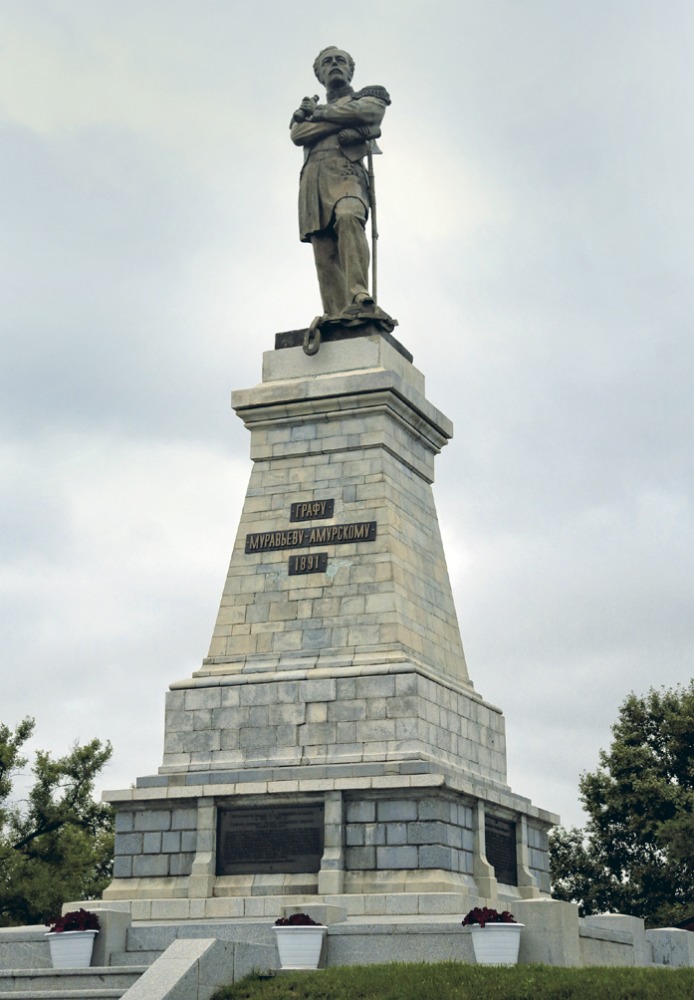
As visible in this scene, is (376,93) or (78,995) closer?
(78,995)

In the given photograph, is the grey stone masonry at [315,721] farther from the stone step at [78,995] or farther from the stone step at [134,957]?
the stone step at [78,995]

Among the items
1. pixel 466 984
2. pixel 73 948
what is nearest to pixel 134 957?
pixel 73 948

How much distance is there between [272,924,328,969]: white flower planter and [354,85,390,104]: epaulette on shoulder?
1575 centimetres

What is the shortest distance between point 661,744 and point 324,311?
17.8 metres

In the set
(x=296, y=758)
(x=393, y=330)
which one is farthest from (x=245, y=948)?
(x=393, y=330)

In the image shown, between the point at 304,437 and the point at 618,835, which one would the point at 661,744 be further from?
the point at 304,437

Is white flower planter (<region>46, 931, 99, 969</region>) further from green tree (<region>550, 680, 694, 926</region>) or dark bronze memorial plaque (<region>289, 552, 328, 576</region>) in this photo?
green tree (<region>550, 680, 694, 926</region>)

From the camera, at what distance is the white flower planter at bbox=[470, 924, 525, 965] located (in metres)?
18.9

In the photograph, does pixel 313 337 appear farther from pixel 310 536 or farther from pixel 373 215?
pixel 310 536

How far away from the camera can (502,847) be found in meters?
25.5

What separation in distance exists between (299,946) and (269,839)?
455 cm

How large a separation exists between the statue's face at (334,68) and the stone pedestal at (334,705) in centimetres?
499

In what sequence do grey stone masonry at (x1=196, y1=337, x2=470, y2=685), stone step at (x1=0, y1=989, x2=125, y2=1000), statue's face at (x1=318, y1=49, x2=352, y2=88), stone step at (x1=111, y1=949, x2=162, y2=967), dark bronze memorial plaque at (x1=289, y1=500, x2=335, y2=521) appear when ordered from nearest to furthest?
stone step at (x1=0, y1=989, x2=125, y2=1000) < stone step at (x1=111, y1=949, x2=162, y2=967) < grey stone masonry at (x1=196, y1=337, x2=470, y2=685) < dark bronze memorial plaque at (x1=289, y1=500, x2=335, y2=521) < statue's face at (x1=318, y1=49, x2=352, y2=88)

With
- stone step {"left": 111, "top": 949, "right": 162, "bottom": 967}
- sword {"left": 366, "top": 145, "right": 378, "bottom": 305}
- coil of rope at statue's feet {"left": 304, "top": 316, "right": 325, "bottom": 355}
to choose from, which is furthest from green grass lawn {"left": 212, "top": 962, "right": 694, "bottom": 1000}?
sword {"left": 366, "top": 145, "right": 378, "bottom": 305}
